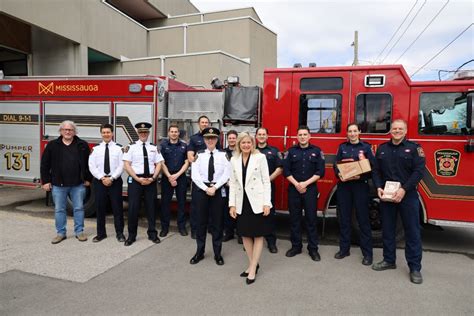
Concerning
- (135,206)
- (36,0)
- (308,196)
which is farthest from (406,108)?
(36,0)

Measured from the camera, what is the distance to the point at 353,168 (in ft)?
14.5

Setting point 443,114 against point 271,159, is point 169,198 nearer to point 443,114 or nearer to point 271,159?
point 271,159

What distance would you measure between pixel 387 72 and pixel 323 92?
95 cm

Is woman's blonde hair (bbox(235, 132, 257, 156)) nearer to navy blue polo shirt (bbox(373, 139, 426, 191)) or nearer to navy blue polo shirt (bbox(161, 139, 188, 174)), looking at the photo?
navy blue polo shirt (bbox(373, 139, 426, 191))

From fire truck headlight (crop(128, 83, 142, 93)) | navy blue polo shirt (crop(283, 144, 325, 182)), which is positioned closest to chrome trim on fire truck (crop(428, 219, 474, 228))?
navy blue polo shirt (crop(283, 144, 325, 182))

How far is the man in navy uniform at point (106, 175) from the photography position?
206 inches

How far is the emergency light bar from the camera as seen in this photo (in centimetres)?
501

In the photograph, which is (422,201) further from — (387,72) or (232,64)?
(232,64)

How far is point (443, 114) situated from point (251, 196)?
3132 mm

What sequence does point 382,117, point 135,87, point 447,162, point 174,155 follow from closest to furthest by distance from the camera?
point 447,162, point 382,117, point 174,155, point 135,87

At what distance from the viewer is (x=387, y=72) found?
5.01 m

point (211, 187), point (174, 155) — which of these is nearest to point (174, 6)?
point (174, 155)

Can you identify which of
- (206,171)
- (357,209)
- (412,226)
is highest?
(206,171)

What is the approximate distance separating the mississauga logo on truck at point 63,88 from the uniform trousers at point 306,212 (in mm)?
4234
